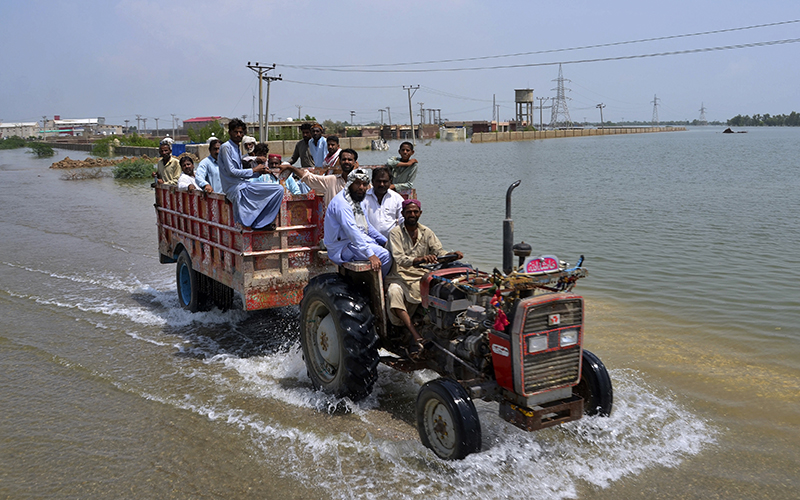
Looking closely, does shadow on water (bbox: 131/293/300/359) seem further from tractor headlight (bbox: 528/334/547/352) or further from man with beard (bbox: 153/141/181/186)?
tractor headlight (bbox: 528/334/547/352)

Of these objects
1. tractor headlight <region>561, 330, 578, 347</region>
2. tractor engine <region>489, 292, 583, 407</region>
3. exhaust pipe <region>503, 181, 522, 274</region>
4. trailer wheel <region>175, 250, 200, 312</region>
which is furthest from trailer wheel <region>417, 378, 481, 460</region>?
trailer wheel <region>175, 250, 200, 312</region>

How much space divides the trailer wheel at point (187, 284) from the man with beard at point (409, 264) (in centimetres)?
399

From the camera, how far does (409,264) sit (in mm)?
5418

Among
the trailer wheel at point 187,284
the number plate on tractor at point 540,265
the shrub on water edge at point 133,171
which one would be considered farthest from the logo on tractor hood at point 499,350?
the shrub on water edge at point 133,171

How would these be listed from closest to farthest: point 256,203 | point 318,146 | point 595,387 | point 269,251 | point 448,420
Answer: point 448,420, point 595,387, point 256,203, point 269,251, point 318,146

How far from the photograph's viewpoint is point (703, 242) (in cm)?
1349

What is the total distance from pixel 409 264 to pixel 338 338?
35.0 inches

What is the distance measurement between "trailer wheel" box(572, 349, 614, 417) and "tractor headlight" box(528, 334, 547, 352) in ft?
2.37

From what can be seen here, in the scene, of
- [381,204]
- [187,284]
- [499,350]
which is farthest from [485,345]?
[187,284]

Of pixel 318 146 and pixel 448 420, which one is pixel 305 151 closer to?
pixel 318 146

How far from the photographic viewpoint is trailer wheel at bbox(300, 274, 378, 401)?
5422mm

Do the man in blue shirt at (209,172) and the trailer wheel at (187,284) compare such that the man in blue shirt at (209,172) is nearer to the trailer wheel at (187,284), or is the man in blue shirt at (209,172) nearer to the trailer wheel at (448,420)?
the trailer wheel at (187,284)

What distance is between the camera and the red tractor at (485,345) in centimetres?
437

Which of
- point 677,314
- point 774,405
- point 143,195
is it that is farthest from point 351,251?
point 143,195
